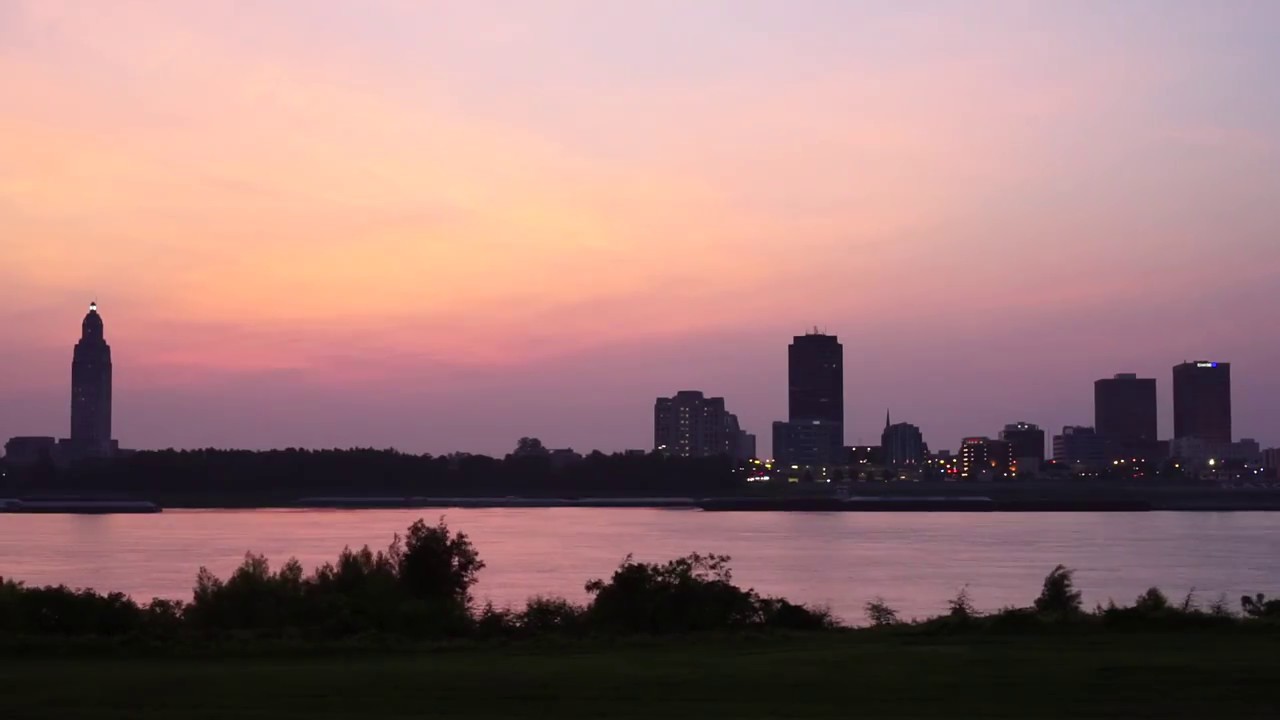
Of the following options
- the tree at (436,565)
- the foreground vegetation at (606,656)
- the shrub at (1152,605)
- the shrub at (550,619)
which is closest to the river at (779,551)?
the tree at (436,565)

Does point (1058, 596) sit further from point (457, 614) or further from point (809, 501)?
point (809, 501)

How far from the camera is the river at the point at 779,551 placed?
169 ft

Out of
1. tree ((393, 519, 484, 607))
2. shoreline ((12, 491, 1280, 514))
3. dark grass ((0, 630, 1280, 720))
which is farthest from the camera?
shoreline ((12, 491, 1280, 514))

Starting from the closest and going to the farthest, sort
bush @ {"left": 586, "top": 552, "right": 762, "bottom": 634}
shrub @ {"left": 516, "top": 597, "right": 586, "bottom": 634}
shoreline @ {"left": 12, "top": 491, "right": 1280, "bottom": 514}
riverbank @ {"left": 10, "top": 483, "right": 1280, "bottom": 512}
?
shrub @ {"left": 516, "top": 597, "right": 586, "bottom": 634} → bush @ {"left": 586, "top": 552, "right": 762, "bottom": 634} → riverbank @ {"left": 10, "top": 483, "right": 1280, "bottom": 512} → shoreline @ {"left": 12, "top": 491, "right": 1280, "bottom": 514}

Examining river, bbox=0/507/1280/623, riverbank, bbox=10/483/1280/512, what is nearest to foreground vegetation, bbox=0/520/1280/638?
river, bbox=0/507/1280/623

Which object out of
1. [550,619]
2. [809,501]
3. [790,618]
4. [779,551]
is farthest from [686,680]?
[809,501]

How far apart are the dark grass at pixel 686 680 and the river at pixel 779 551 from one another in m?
18.8

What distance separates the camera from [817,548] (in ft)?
264

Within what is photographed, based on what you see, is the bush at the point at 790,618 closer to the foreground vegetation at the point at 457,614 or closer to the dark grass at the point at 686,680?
the foreground vegetation at the point at 457,614

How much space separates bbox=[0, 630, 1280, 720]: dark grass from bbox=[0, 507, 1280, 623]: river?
61.8ft

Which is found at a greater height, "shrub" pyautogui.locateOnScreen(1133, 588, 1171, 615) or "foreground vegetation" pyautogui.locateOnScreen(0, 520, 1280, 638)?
"shrub" pyautogui.locateOnScreen(1133, 588, 1171, 615)

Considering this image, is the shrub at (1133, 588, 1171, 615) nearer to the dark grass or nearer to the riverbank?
the dark grass

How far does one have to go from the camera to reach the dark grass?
598 inches

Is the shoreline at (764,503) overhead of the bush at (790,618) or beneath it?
beneath
